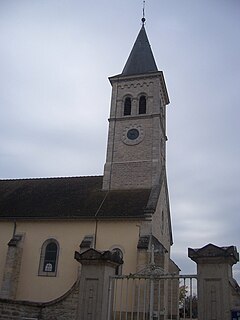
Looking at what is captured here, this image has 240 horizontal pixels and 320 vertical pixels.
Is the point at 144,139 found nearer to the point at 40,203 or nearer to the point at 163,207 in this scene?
the point at 163,207

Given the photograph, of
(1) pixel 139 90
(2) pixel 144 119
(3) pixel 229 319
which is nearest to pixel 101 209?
(2) pixel 144 119

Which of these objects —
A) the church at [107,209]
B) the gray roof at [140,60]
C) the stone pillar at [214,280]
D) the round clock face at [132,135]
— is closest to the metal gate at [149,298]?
the stone pillar at [214,280]

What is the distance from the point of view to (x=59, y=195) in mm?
24750

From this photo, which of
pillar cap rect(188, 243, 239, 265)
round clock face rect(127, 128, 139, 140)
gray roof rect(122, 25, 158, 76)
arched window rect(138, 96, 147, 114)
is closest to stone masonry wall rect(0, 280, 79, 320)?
pillar cap rect(188, 243, 239, 265)

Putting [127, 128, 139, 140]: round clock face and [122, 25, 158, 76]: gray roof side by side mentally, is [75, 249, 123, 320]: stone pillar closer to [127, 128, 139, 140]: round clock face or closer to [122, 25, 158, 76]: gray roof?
[127, 128, 139, 140]: round clock face

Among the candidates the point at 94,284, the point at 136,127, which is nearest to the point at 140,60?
the point at 136,127

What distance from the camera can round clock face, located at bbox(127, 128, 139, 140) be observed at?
2622 centimetres

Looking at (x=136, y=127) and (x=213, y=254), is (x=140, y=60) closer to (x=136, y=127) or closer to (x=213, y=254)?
(x=136, y=127)

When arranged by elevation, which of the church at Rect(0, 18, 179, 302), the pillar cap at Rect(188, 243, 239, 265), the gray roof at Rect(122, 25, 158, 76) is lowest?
the pillar cap at Rect(188, 243, 239, 265)

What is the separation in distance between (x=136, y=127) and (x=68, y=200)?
7.28m

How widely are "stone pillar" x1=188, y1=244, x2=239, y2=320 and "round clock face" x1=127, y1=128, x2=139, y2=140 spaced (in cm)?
1887

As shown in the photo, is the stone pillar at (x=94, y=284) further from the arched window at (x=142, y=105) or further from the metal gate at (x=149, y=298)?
the arched window at (x=142, y=105)

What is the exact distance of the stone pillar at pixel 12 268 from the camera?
20500 mm

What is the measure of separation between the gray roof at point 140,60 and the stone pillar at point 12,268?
1524cm
